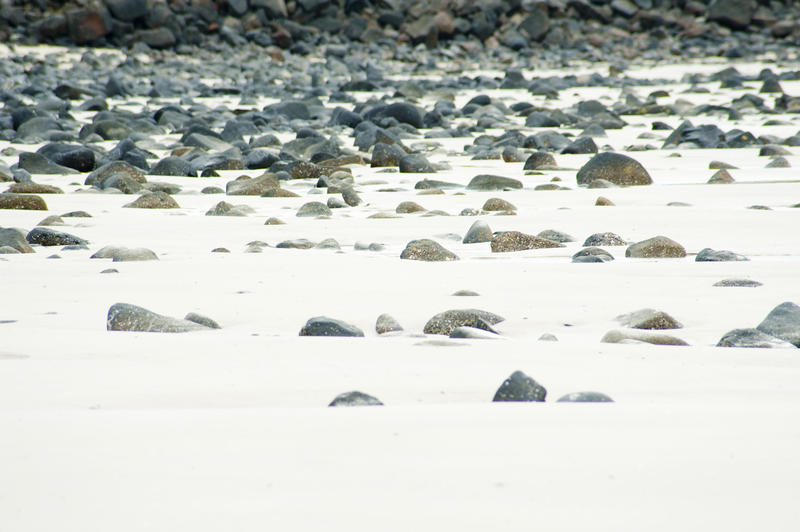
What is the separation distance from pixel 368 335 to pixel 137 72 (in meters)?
11.4

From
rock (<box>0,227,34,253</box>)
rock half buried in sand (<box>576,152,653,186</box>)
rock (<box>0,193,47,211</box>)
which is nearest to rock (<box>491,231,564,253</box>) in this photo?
rock (<box>0,227,34,253</box>)

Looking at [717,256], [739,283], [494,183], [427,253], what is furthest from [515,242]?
[494,183]

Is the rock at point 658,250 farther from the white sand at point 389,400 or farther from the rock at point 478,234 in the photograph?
the rock at point 478,234

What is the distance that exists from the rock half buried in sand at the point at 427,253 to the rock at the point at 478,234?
0.30 metres

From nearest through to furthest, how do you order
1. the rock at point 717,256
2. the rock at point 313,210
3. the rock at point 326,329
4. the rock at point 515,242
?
the rock at point 326,329 → the rock at point 717,256 → the rock at point 515,242 → the rock at point 313,210

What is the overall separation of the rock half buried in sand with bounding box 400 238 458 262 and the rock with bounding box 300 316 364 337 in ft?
2.88

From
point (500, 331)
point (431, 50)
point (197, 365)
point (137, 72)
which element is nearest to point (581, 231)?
point (500, 331)

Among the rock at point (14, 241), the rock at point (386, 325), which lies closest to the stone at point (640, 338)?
the rock at point (386, 325)

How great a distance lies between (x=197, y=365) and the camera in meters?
1.53

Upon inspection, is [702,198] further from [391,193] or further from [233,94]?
[233,94]

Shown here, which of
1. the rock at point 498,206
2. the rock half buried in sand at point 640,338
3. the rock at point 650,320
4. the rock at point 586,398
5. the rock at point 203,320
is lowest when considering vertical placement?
the rock at point 498,206

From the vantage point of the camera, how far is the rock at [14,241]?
2.76 metres

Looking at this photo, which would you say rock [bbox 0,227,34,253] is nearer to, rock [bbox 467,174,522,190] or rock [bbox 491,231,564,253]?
rock [bbox 491,231,564,253]

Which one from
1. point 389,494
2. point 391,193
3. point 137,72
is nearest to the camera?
point 389,494
